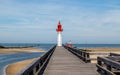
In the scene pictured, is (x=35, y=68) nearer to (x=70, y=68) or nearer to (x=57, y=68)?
(x=57, y=68)

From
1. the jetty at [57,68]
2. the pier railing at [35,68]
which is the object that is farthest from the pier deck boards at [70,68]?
the pier railing at [35,68]

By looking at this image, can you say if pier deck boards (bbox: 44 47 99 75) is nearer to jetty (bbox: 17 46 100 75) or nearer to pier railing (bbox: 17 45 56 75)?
jetty (bbox: 17 46 100 75)

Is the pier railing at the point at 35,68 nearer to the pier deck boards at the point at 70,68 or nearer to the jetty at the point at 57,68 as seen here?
the jetty at the point at 57,68

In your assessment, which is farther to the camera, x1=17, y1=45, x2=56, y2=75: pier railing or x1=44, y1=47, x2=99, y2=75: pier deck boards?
x1=44, y1=47, x2=99, y2=75: pier deck boards

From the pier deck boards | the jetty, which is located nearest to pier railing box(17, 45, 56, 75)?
the jetty

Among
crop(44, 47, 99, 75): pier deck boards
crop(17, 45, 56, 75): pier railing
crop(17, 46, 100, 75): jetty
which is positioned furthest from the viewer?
crop(44, 47, 99, 75): pier deck boards

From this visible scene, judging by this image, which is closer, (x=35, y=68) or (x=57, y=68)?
(x=35, y=68)

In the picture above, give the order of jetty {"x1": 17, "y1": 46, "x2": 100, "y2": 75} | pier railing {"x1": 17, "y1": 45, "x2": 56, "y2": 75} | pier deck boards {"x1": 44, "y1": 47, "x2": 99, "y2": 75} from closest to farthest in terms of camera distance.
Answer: pier railing {"x1": 17, "y1": 45, "x2": 56, "y2": 75} < jetty {"x1": 17, "y1": 46, "x2": 100, "y2": 75} < pier deck boards {"x1": 44, "y1": 47, "x2": 99, "y2": 75}

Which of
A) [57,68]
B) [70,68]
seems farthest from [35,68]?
[70,68]

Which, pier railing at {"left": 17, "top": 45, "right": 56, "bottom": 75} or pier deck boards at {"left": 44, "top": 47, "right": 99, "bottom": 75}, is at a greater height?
pier railing at {"left": 17, "top": 45, "right": 56, "bottom": 75}

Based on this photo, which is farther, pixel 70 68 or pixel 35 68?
pixel 70 68

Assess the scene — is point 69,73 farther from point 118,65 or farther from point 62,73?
point 118,65

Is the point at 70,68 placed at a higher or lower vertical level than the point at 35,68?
lower

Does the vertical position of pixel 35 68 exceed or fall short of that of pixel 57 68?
it exceeds it
